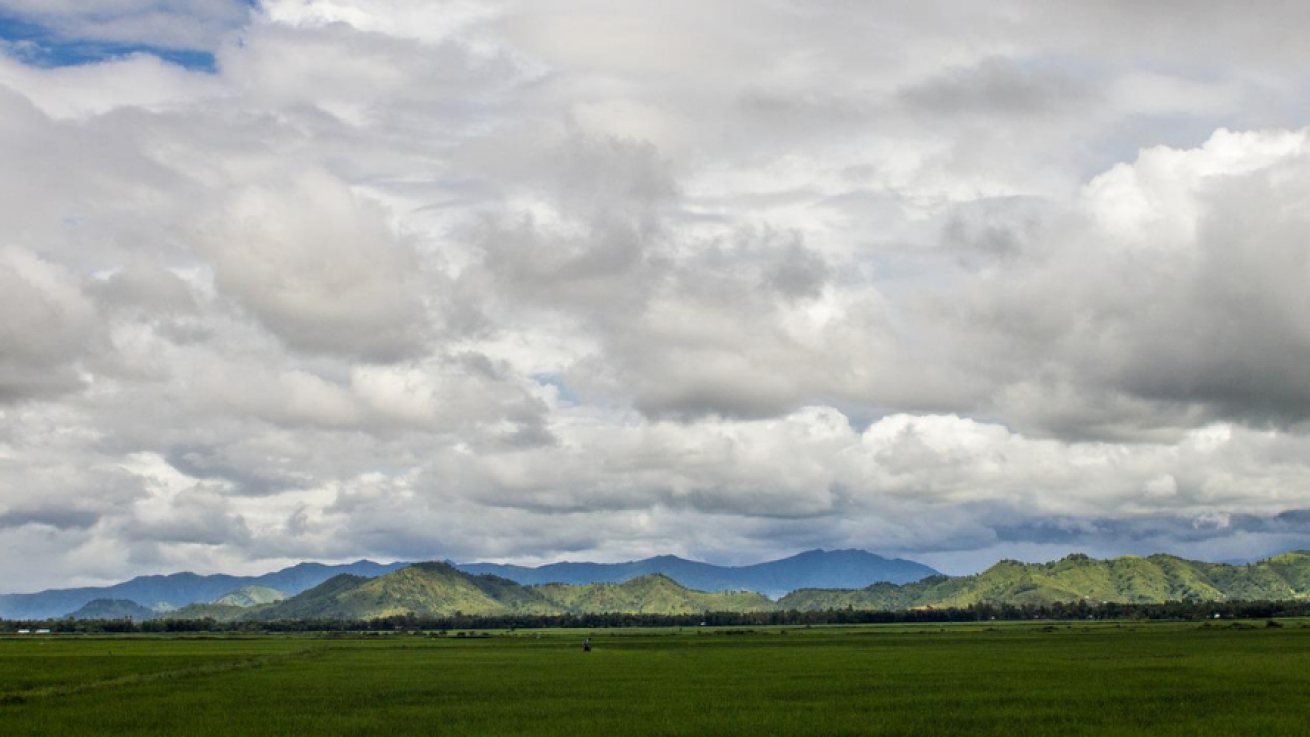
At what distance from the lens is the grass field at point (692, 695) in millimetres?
48500

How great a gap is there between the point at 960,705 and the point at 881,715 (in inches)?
265

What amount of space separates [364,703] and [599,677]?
77.8ft

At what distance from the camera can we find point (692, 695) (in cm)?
6319

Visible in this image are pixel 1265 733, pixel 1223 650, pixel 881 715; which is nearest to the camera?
pixel 1265 733

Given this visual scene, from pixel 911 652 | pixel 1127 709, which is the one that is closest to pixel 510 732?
pixel 1127 709

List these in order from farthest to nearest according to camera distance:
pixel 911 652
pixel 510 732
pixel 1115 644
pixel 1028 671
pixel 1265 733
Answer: pixel 1115 644 < pixel 911 652 < pixel 1028 671 < pixel 510 732 < pixel 1265 733

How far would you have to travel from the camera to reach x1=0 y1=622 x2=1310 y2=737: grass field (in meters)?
48.5

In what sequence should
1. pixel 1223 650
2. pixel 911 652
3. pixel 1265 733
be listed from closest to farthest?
pixel 1265 733, pixel 1223 650, pixel 911 652

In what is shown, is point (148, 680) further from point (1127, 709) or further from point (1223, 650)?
point (1223, 650)

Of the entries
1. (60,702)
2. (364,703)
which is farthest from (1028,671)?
(60,702)

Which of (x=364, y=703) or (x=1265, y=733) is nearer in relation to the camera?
(x=1265, y=733)

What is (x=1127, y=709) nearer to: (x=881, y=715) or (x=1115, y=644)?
(x=881, y=715)

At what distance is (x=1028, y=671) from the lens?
79.7 m

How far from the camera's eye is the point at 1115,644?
126 metres
